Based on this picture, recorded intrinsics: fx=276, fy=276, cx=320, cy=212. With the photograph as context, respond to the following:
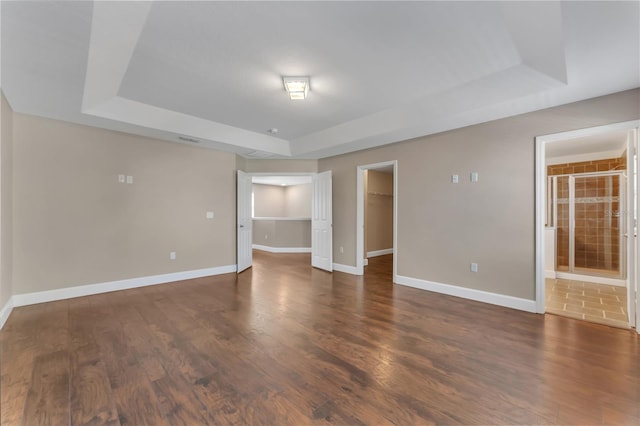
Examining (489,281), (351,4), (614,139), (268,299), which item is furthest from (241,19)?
(614,139)

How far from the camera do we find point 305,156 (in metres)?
5.75

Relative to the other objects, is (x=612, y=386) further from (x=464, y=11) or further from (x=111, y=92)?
(x=111, y=92)

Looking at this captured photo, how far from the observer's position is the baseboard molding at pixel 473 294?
3.43m

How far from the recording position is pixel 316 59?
2602 millimetres

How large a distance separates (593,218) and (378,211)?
434 cm

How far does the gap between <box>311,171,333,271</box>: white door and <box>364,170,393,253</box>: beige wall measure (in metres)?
1.59

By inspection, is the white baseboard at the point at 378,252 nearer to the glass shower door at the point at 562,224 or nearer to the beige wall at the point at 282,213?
the beige wall at the point at 282,213

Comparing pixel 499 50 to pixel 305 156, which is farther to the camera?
pixel 305 156

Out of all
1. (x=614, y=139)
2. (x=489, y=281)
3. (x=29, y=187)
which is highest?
(x=614, y=139)

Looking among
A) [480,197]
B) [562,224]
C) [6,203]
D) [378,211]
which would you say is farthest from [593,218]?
[6,203]

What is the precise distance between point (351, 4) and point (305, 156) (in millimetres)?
3897

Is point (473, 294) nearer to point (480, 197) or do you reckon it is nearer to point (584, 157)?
point (480, 197)

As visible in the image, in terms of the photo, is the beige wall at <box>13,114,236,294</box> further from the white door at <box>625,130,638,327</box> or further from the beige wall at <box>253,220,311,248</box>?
the white door at <box>625,130,638,327</box>

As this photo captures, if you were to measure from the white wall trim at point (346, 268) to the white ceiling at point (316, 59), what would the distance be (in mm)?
2787
